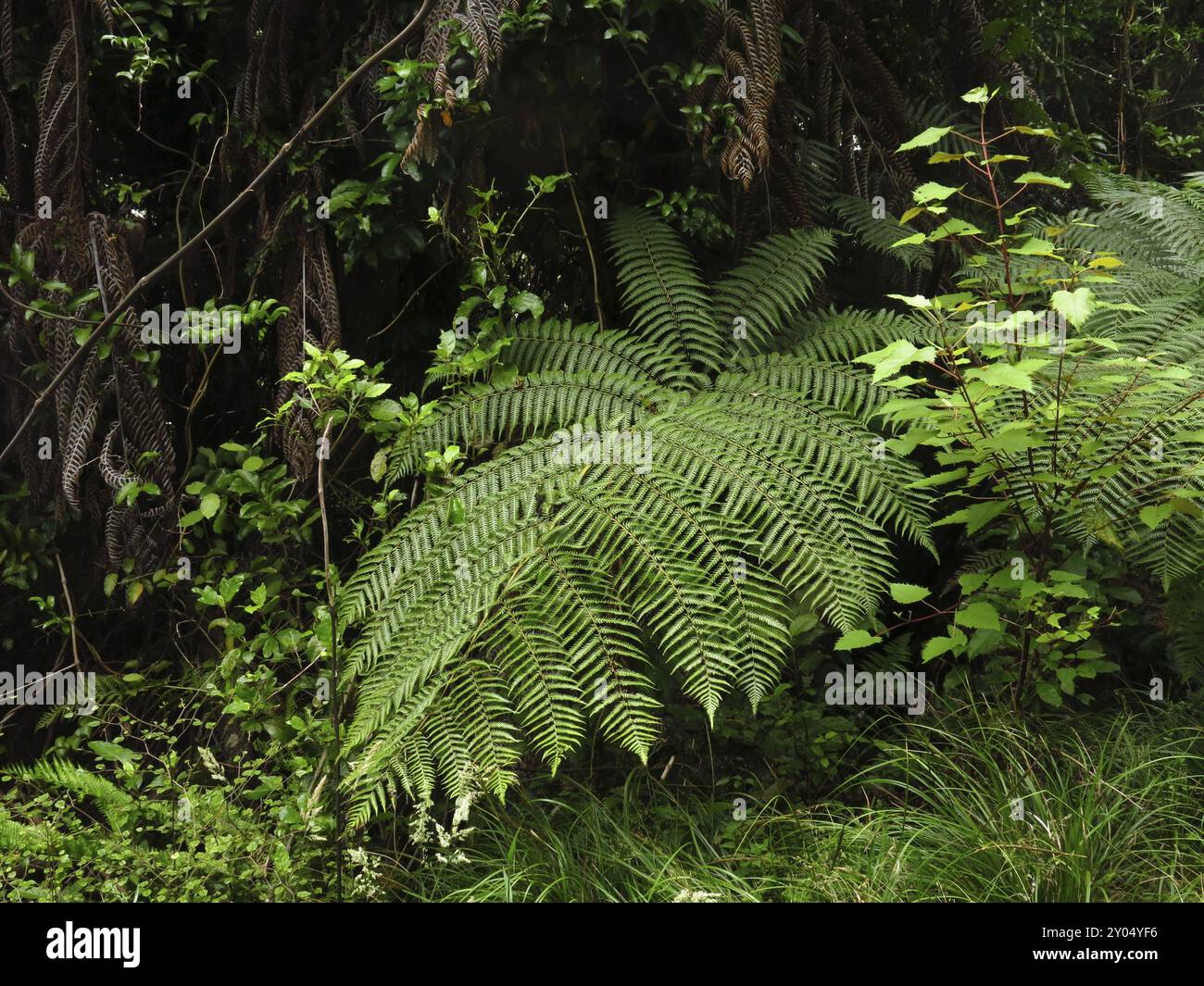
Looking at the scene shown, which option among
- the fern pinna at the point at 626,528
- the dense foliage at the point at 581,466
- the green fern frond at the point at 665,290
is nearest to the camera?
the fern pinna at the point at 626,528

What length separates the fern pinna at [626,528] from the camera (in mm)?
1940

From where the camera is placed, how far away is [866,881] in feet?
6.42

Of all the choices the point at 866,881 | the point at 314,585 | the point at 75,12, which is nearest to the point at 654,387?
the point at 314,585

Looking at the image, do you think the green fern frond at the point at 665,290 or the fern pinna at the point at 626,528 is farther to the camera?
the green fern frond at the point at 665,290

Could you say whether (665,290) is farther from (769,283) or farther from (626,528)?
(626,528)

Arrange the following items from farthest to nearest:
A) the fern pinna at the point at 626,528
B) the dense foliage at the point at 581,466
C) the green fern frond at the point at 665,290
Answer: the green fern frond at the point at 665,290
the dense foliage at the point at 581,466
the fern pinna at the point at 626,528

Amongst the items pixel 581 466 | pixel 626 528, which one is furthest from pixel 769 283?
pixel 626 528

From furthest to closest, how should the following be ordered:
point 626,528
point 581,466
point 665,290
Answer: point 665,290 < point 581,466 < point 626,528

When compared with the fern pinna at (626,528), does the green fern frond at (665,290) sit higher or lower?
higher

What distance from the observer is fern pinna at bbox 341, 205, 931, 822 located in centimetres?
194

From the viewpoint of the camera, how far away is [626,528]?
210cm

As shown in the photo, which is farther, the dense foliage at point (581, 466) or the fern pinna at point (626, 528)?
the dense foliage at point (581, 466)

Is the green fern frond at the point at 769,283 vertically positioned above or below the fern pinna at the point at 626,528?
above

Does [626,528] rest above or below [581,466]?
below
